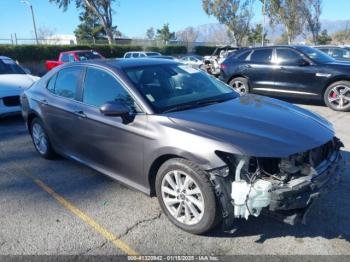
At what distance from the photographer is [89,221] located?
3.67 m

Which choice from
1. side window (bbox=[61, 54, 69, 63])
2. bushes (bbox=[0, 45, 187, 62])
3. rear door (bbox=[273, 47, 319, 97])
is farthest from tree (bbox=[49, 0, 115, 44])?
rear door (bbox=[273, 47, 319, 97])

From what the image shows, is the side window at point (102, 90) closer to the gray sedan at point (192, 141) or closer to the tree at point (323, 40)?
the gray sedan at point (192, 141)

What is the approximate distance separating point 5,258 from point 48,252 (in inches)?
13.9

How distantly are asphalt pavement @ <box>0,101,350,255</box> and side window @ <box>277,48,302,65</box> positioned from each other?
535 centimetres

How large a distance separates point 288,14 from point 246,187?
50014 millimetres

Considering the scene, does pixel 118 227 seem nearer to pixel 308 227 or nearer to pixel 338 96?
pixel 308 227

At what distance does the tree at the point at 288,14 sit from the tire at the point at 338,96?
40.0 m

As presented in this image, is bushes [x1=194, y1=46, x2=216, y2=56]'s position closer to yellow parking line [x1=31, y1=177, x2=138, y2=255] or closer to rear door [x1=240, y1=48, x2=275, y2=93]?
rear door [x1=240, y1=48, x2=275, y2=93]

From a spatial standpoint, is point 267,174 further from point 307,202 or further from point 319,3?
point 319,3

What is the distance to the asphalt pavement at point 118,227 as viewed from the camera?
3.17m

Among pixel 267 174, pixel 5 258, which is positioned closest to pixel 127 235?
pixel 5 258

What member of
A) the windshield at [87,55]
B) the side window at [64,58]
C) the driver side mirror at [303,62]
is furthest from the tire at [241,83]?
the side window at [64,58]

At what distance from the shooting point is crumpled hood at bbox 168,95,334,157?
2.99 m

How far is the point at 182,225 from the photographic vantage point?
3.39 m
